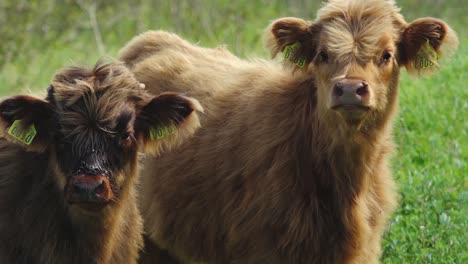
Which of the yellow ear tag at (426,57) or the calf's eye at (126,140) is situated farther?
the yellow ear tag at (426,57)

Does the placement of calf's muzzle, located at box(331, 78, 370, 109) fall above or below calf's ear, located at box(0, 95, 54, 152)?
above

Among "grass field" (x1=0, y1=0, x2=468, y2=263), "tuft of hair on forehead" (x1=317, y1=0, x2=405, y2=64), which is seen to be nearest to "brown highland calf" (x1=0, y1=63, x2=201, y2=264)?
"tuft of hair on forehead" (x1=317, y1=0, x2=405, y2=64)

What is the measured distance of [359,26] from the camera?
→ 7.02 m

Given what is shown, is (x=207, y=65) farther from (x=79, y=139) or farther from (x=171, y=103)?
(x=79, y=139)

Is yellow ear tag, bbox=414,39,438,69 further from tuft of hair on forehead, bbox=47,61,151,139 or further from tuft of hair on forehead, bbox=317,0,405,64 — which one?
tuft of hair on forehead, bbox=47,61,151,139

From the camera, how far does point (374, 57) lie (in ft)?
22.6

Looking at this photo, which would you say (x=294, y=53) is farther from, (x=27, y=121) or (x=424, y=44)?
(x=27, y=121)

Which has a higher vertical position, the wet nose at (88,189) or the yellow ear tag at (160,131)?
the yellow ear tag at (160,131)

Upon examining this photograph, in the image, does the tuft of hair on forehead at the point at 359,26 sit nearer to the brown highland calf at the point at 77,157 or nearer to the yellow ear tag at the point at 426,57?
the yellow ear tag at the point at 426,57

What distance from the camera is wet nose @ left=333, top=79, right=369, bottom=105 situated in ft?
21.2

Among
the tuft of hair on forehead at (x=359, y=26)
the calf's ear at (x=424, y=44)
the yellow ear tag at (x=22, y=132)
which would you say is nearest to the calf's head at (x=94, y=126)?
the yellow ear tag at (x=22, y=132)

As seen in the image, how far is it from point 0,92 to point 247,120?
12541 millimetres

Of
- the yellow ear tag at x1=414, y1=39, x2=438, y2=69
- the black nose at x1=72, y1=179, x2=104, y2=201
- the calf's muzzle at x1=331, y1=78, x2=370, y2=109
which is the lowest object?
the black nose at x1=72, y1=179, x2=104, y2=201

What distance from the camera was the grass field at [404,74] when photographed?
8734 millimetres
